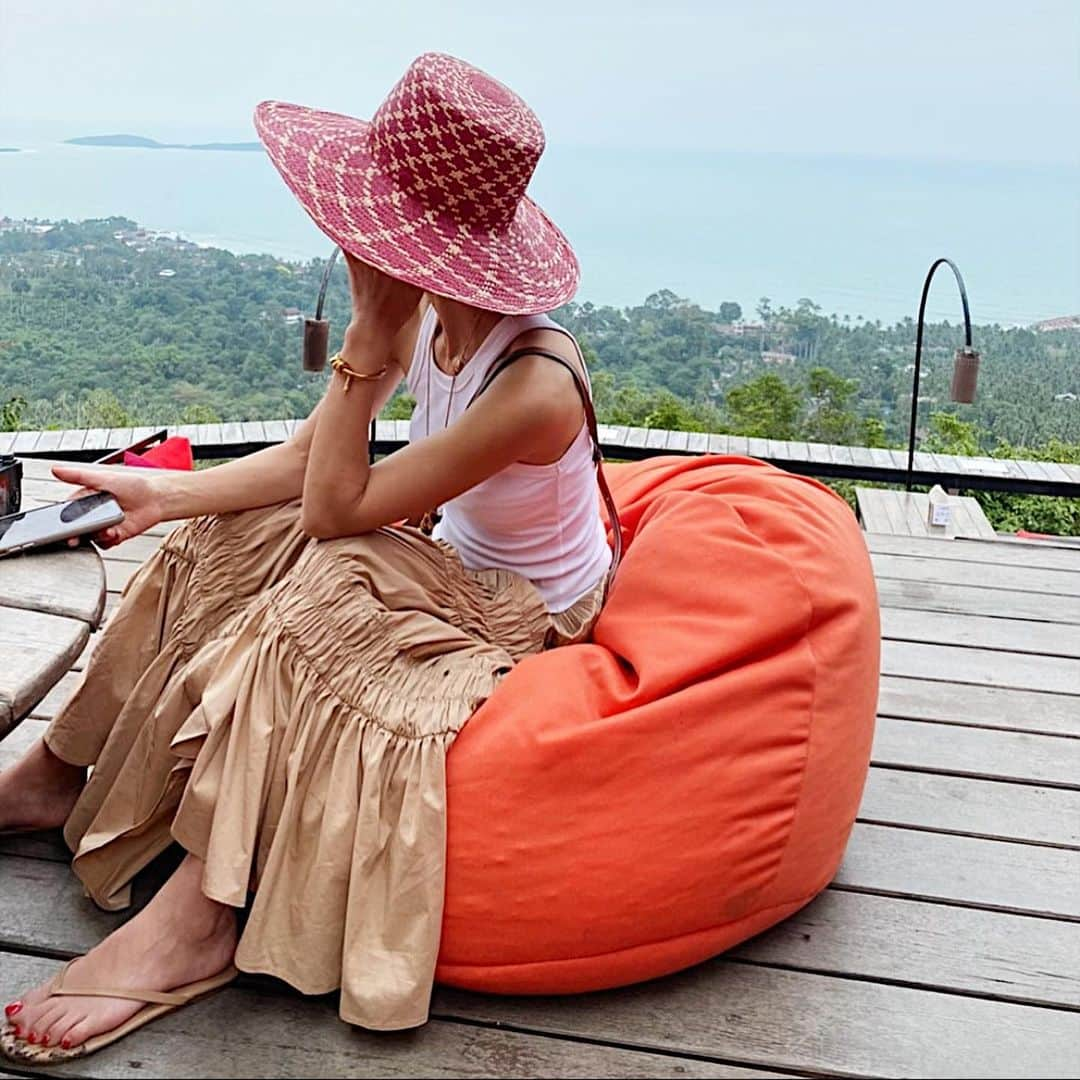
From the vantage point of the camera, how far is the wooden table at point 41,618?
1.40 meters

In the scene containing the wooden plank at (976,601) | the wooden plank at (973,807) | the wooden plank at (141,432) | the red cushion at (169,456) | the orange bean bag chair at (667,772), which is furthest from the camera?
the wooden plank at (141,432)

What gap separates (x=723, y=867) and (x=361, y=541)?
0.61 metres

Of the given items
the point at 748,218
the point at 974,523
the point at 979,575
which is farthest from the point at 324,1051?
the point at 748,218

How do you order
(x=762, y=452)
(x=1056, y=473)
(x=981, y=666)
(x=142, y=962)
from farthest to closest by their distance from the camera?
(x=762, y=452) < (x=1056, y=473) < (x=981, y=666) < (x=142, y=962)

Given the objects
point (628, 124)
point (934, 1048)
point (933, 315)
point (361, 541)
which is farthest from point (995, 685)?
point (628, 124)

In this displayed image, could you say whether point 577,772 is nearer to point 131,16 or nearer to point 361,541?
point 361,541

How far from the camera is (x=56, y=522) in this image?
5.67ft

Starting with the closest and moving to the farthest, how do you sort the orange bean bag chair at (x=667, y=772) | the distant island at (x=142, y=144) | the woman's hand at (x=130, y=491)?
the orange bean bag chair at (x=667, y=772)
the woman's hand at (x=130, y=491)
the distant island at (x=142, y=144)

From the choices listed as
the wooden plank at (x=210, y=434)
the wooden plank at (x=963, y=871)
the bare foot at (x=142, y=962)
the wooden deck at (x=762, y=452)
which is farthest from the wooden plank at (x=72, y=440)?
the wooden plank at (x=963, y=871)

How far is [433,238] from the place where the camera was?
1.66 meters

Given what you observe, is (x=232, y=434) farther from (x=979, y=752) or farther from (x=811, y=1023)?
(x=811, y=1023)

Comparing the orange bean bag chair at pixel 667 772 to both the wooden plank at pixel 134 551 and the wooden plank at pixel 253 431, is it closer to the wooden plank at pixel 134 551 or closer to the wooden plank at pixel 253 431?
the wooden plank at pixel 134 551

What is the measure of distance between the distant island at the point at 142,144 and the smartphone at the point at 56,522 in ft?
13.4

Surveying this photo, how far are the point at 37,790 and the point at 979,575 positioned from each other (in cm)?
229
